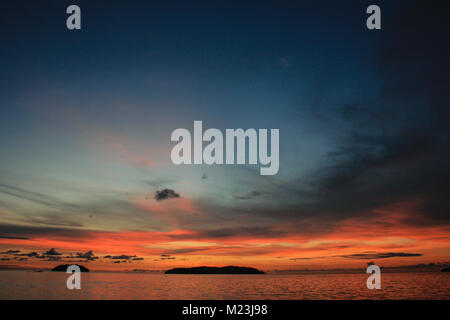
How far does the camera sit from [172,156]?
128ft
